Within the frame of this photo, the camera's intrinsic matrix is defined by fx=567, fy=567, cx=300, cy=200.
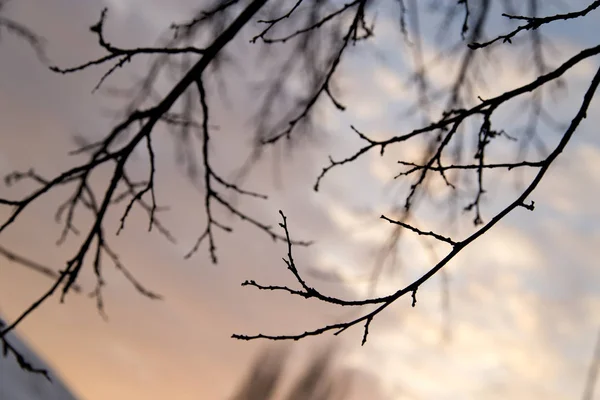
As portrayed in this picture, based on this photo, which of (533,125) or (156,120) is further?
(533,125)

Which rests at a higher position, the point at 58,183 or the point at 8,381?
the point at 58,183

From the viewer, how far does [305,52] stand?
3729 mm

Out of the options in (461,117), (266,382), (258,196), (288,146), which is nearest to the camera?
(461,117)

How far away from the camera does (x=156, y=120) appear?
2301 millimetres

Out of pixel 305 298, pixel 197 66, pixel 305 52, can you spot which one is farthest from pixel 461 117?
pixel 305 52

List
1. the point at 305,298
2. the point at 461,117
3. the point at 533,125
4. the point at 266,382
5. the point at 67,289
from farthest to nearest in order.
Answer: the point at 266,382, the point at 533,125, the point at 67,289, the point at 461,117, the point at 305,298

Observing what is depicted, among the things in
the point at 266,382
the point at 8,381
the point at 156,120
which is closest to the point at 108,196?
the point at 156,120

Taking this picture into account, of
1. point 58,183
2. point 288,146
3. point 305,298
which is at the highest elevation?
point 288,146

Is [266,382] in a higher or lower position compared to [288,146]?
higher

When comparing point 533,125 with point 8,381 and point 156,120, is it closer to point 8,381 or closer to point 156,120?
point 156,120

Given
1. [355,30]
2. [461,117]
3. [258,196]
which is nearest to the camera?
[461,117]

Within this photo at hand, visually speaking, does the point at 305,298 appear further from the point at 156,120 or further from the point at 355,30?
the point at 355,30

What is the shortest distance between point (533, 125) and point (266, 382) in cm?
1218

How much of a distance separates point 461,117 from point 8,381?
395 cm
